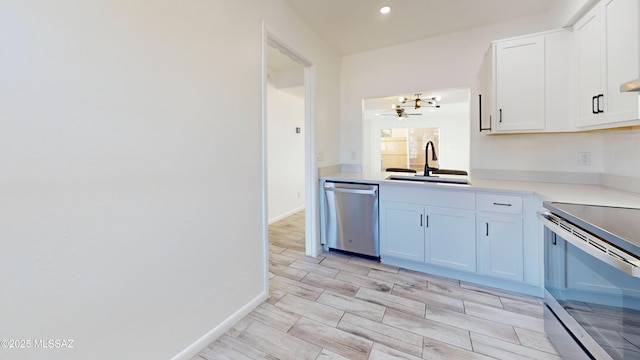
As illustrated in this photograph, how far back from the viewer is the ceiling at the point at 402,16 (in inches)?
91.5

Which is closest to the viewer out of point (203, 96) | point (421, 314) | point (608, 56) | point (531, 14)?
point (203, 96)

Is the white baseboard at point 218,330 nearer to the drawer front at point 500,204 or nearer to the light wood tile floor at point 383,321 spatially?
the light wood tile floor at point 383,321

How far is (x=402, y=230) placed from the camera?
2621 mm

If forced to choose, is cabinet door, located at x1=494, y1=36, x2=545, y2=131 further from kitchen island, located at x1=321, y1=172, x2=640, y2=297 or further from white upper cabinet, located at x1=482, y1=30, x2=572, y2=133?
kitchen island, located at x1=321, y1=172, x2=640, y2=297

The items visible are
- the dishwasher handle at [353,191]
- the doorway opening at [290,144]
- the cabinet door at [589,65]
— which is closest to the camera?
the cabinet door at [589,65]

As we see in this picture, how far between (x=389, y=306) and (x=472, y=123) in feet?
7.02

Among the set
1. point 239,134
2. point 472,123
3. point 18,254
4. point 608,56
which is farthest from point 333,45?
point 18,254

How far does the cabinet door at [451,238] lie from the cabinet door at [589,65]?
112cm

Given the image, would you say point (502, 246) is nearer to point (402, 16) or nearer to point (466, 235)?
point (466, 235)

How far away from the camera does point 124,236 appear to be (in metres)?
1.18

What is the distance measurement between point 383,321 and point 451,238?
3.55 ft

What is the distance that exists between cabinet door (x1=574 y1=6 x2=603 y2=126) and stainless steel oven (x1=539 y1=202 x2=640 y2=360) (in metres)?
0.97

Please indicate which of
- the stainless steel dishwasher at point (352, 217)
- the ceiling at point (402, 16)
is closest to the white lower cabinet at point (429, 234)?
the stainless steel dishwasher at point (352, 217)

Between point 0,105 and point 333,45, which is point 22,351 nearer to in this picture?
point 0,105
